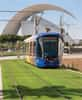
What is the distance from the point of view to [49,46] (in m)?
34.6

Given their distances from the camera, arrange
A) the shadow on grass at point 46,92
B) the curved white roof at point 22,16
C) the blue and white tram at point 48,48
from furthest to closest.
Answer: the curved white roof at point 22,16 → the blue and white tram at point 48,48 → the shadow on grass at point 46,92

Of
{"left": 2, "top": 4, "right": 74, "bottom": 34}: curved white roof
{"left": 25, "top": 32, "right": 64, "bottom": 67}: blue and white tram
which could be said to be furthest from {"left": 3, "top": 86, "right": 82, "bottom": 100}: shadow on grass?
{"left": 2, "top": 4, "right": 74, "bottom": 34}: curved white roof

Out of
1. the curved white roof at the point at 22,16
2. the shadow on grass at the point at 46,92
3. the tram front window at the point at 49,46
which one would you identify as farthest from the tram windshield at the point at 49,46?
the curved white roof at the point at 22,16

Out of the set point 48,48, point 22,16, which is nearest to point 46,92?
point 48,48

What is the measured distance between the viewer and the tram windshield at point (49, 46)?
3450 centimetres

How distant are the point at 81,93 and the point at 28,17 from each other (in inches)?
4385

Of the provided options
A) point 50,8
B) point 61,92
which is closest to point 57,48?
point 61,92

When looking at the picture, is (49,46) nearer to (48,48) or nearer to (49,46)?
(49,46)

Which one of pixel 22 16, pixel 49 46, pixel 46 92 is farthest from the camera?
pixel 22 16

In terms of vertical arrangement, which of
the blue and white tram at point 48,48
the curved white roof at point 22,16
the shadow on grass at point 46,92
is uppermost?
the curved white roof at point 22,16

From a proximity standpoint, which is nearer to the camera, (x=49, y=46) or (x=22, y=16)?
(x=49, y=46)

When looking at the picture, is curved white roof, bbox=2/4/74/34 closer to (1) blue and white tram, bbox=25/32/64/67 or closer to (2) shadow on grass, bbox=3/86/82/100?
(1) blue and white tram, bbox=25/32/64/67

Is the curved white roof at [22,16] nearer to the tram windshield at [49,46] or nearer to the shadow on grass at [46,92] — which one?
the tram windshield at [49,46]

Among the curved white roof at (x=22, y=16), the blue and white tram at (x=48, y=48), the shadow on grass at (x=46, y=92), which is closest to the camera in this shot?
the shadow on grass at (x=46, y=92)
